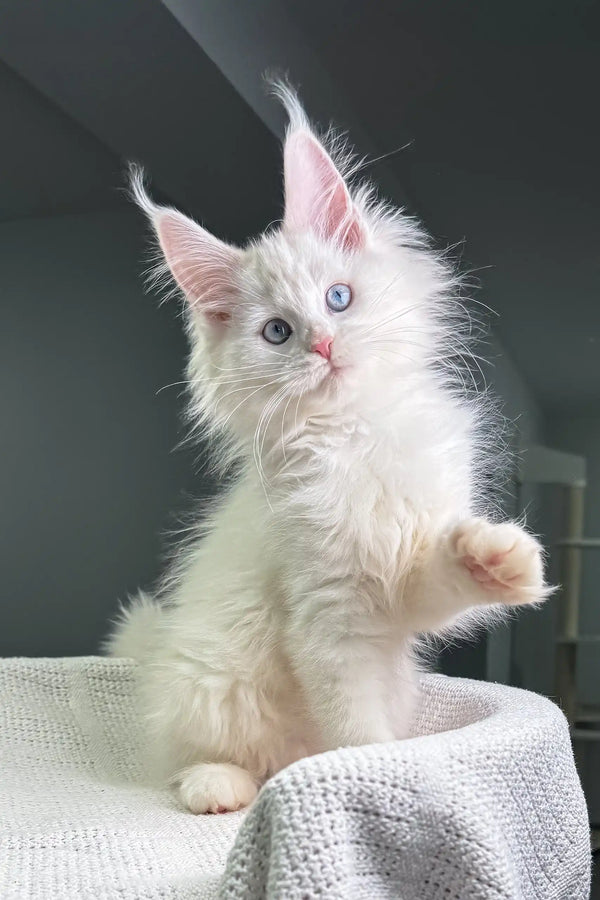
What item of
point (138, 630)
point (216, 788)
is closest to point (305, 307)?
point (216, 788)

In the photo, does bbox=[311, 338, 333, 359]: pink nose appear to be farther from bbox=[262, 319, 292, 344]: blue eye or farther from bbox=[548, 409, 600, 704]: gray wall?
bbox=[548, 409, 600, 704]: gray wall

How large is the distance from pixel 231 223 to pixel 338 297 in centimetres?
82

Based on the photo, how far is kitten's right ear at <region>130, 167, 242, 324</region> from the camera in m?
1.09

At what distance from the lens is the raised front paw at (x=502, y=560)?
0.81 meters

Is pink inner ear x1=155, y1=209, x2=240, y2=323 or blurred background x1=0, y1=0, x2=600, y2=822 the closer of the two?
pink inner ear x1=155, y1=209, x2=240, y2=323

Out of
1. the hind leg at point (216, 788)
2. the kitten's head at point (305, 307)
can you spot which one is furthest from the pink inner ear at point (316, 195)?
the hind leg at point (216, 788)

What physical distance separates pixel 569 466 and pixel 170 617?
73 centimetres

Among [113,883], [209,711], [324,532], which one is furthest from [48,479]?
[113,883]

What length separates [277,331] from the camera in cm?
103

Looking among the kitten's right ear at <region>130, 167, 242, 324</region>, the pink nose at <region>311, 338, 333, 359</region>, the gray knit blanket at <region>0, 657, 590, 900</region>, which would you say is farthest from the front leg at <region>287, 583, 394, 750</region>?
the kitten's right ear at <region>130, 167, 242, 324</region>

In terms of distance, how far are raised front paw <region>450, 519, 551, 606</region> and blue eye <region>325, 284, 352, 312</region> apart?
31 cm

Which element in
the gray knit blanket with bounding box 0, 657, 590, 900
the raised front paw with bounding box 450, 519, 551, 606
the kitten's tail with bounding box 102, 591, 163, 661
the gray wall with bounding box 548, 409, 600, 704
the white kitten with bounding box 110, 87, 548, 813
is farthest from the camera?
the gray wall with bounding box 548, 409, 600, 704

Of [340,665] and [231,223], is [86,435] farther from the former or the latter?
[340,665]

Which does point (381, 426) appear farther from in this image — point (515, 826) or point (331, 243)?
point (515, 826)
